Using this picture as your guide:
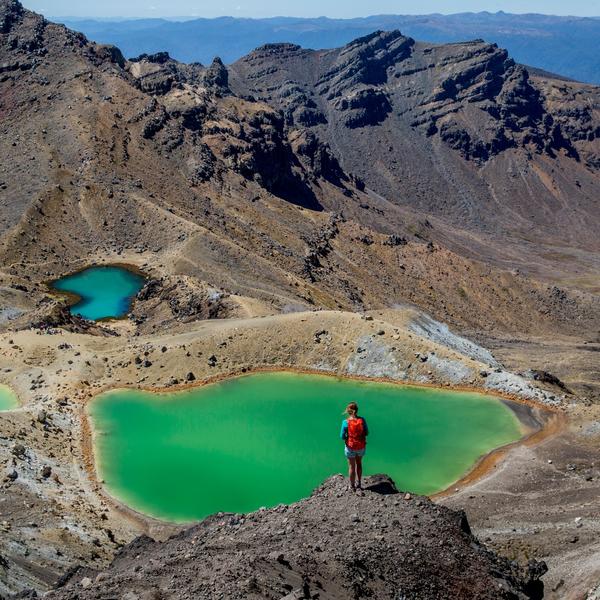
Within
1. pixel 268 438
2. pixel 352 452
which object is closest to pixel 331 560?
pixel 352 452

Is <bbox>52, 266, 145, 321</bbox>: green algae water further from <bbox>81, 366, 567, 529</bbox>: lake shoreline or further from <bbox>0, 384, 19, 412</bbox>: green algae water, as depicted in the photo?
<bbox>81, 366, 567, 529</bbox>: lake shoreline

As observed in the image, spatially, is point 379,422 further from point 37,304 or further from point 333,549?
point 37,304

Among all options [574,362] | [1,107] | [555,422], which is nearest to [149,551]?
[555,422]

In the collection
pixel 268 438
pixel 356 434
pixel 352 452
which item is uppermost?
pixel 356 434

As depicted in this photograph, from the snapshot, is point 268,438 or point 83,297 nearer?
point 268,438

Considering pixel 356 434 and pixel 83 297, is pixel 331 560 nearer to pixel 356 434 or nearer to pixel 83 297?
pixel 356 434
